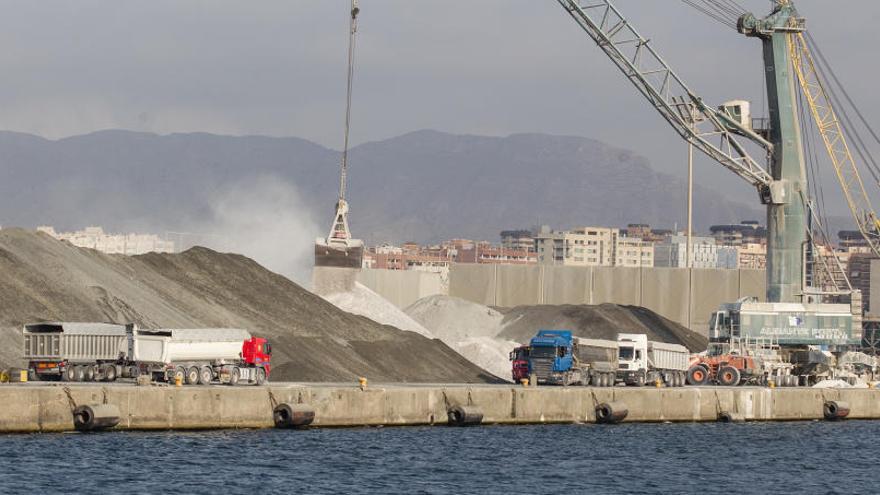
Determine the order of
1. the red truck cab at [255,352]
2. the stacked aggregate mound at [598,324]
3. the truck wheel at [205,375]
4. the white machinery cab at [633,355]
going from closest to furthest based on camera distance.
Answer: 1. the truck wheel at [205,375]
2. the red truck cab at [255,352]
3. the white machinery cab at [633,355]
4. the stacked aggregate mound at [598,324]

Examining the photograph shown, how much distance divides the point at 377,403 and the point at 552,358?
1804cm

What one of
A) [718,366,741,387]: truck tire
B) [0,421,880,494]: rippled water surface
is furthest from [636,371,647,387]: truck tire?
[0,421,880,494]: rippled water surface

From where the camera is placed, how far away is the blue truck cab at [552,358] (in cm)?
8012

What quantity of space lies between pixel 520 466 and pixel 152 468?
44.6 feet

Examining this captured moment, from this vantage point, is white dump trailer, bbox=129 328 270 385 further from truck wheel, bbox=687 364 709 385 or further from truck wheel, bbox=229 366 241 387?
truck wheel, bbox=687 364 709 385

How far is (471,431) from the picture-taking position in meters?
65.5

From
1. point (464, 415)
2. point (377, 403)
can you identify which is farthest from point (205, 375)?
point (464, 415)

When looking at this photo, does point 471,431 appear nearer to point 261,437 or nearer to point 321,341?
point 261,437

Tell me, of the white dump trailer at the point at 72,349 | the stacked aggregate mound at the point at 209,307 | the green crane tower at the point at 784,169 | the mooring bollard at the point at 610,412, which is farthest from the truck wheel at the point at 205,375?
the green crane tower at the point at 784,169

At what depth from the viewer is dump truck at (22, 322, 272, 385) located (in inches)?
2630

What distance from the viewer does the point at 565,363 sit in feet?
263

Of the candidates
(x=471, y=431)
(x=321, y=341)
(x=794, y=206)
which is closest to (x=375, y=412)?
(x=471, y=431)

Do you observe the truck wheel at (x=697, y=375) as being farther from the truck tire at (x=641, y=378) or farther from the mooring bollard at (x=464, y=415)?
the mooring bollard at (x=464, y=415)

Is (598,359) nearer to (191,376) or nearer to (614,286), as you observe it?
(191,376)
